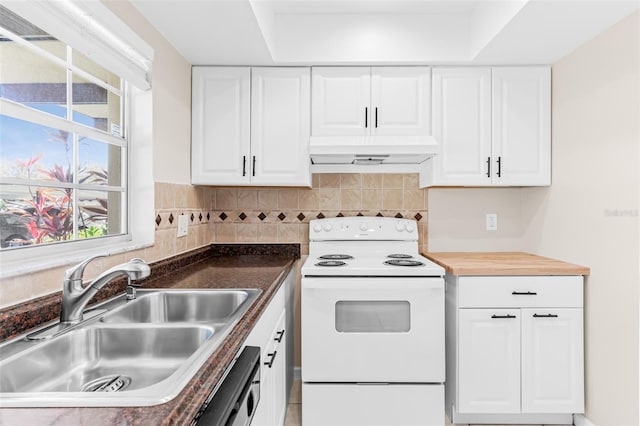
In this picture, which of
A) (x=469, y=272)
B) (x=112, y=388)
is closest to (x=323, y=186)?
(x=469, y=272)

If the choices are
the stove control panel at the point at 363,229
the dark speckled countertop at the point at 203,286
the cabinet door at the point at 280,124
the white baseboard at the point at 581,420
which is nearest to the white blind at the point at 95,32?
the cabinet door at the point at 280,124

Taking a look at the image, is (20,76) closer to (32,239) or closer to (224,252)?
(32,239)

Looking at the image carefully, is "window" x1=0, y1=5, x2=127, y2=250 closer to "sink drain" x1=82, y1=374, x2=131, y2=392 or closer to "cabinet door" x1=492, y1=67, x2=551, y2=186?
"sink drain" x1=82, y1=374, x2=131, y2=392

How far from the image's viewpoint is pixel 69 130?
4.75 ft

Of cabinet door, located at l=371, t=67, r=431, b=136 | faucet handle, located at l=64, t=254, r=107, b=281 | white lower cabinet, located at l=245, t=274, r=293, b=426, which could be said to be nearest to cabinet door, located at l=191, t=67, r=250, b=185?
cabinet door, located at l=371, t=67, r=431, b=136

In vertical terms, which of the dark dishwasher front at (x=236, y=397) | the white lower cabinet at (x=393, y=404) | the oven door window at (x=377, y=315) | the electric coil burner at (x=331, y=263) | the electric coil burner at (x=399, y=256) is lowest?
the white lower cabinet at (x=393, y=404)

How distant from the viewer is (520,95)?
7.75 ft

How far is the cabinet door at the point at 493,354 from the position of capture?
2.07 meters

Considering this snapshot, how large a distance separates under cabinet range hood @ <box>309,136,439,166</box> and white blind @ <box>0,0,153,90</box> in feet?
3.17

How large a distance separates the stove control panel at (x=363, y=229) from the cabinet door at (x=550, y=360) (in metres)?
0.89

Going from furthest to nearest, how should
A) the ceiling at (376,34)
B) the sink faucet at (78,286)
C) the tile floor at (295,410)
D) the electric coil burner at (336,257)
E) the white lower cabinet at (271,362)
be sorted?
the electric coil burner at (336,257), the tile floor at (295,410), the ceiling at (376,34), the white lower cabinet at (271,362), the sink faucet at (78,286)

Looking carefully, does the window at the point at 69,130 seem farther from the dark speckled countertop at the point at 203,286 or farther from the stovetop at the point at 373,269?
the stovetop at the point at 373,269

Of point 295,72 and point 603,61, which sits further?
point 295,72

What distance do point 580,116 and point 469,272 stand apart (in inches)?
41.2
